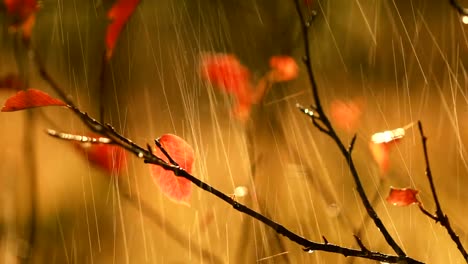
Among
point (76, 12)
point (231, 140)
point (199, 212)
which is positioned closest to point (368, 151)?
point (231, 140)

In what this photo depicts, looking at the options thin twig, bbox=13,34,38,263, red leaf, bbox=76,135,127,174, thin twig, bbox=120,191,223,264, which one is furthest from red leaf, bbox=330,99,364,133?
thin twig, bbox=13,34,38,263

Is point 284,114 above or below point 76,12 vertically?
below

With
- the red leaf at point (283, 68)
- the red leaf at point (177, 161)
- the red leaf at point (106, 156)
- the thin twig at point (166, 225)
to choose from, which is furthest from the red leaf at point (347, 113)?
the red leaf at point (177, 161)

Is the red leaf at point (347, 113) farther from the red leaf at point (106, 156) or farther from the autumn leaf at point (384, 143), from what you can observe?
the red leaf at point (106, 156)

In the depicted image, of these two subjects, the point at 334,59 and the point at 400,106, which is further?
the point at 334,59

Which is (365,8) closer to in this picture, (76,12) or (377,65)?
(377,65)

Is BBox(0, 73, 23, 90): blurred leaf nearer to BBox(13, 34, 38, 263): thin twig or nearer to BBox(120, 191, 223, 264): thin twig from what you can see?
BBox(13, 34, 38, 263): thin twig

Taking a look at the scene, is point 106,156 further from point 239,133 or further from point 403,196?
point 403,196
